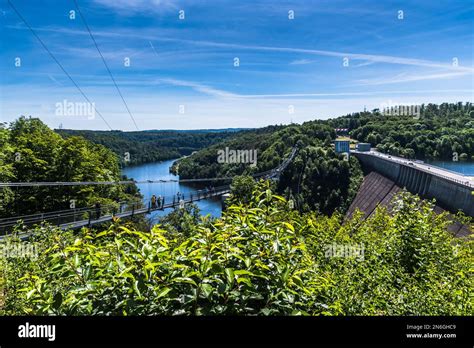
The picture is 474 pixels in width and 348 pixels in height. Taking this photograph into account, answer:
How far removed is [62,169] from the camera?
2531 centimetres

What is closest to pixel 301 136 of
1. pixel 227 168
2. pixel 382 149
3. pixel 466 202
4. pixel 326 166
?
pixel 326 166

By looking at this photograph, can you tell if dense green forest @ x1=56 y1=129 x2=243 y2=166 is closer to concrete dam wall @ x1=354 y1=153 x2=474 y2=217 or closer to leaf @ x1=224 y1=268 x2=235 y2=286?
concrete dam wall @ x1=354 y1=153 x2=474 y2=217

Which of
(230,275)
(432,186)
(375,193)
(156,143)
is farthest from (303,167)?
(230,275)

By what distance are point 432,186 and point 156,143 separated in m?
63.6

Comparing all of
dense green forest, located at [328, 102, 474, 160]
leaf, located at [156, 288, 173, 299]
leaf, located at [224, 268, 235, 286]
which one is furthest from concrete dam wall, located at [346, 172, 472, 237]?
leaf, located at [156, 288, 173, 299]

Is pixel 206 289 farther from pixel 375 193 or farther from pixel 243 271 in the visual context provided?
pixel 375 193

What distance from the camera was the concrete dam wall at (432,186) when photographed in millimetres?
28812

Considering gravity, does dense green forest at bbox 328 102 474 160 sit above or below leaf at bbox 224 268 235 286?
above

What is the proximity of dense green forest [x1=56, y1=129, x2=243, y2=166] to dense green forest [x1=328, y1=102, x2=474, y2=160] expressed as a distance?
2981 cm

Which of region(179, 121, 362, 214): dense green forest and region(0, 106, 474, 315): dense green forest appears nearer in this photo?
region(0, 106, 474, 315): dense green forest

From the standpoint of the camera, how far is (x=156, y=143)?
3430 inches

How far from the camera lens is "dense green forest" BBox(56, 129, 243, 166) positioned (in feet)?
218

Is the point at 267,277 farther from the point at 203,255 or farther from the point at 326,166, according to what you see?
the point at 326,166
